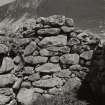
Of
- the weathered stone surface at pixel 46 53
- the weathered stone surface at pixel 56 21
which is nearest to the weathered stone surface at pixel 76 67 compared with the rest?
the weathered stone surface at pixel 46 53

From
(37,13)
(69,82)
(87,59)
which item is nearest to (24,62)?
(69,82)

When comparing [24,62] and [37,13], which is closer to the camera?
[24,62]

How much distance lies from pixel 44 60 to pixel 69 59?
0.78 metres

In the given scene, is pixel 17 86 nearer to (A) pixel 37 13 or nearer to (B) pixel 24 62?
(B) pixel 24 62

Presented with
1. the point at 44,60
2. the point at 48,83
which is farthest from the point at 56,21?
the point at 48,83

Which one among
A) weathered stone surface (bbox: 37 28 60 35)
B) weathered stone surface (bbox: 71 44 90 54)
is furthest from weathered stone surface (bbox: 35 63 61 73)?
weathered stone surface (bbox: 37 28 60 35)

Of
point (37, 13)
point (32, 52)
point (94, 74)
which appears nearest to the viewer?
point (94, 74)

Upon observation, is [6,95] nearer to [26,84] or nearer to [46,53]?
[26,84]

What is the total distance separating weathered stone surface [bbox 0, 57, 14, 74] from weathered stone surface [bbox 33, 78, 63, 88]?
35.4 inches

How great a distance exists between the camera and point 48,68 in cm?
651

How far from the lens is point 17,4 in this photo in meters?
12.3

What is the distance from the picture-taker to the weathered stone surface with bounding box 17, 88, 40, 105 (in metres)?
6.13

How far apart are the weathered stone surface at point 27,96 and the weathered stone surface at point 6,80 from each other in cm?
43

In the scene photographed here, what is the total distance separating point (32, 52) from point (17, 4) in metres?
6.39
